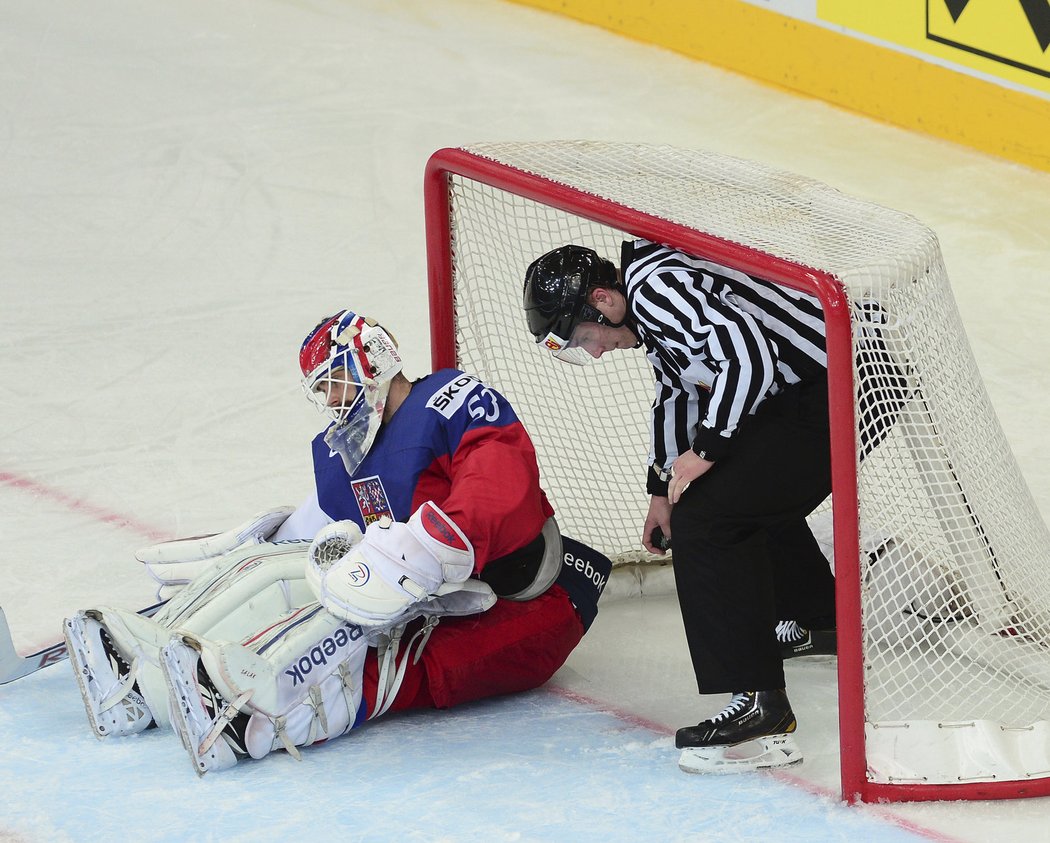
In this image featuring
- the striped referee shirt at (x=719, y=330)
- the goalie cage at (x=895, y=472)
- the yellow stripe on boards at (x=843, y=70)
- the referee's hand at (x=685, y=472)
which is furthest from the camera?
the yellow stripe on boards at (x=843, y=70)

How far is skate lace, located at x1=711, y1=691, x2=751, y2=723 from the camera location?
2895 mm

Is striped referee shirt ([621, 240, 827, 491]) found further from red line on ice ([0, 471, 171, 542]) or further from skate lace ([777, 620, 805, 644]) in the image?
red line on ice ([0, 471, 171, 542])

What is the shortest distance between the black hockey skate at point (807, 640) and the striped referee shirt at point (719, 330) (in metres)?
0.58

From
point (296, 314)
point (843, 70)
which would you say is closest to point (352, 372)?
point (296, 314)

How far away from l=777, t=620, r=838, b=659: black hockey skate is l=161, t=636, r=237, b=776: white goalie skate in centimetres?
112

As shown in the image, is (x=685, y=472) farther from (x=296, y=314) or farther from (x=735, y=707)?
(x=296, y=314)

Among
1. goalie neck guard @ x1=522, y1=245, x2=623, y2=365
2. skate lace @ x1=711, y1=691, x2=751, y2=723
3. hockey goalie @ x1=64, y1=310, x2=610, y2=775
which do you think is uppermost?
goalie neck guard @ x1=522, y1=245, x2=623, y2=365

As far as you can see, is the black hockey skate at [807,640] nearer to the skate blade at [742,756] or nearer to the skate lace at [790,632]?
the skate lace at [790,632]

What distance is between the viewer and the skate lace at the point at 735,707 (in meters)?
2.89

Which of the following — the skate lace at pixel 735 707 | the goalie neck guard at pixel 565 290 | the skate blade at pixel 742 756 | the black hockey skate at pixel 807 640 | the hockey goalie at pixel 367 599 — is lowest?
the skate blade at pixel 742 756

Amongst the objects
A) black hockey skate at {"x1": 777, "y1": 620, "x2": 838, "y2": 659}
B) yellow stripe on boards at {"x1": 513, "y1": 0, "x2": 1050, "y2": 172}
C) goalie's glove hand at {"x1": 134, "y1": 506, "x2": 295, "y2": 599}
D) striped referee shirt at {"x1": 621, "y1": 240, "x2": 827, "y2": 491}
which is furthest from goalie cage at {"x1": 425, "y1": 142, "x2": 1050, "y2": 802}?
yellow stripe on boards at {"x1": 513, "y1": 0, "x2": 1050, "y2": 172}

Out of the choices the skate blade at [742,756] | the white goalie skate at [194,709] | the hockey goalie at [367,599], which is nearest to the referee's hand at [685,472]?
the hockey goalie at [367,599]

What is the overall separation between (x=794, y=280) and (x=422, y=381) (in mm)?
829

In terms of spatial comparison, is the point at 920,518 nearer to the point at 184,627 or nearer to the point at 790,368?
the point at 790,368
